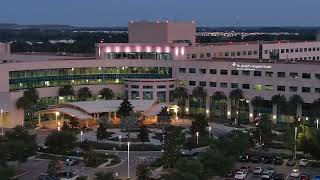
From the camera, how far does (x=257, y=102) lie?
66125 millimetres

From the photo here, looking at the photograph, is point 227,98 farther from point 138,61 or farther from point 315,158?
point 315,158

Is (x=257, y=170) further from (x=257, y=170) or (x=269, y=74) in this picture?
(x=269, y=74)

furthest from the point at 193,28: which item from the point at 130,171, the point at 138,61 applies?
the point at 130,171

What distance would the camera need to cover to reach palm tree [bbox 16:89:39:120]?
63.3m

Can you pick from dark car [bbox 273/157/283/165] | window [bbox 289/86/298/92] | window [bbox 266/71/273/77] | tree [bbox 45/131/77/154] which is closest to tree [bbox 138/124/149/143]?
tree [bbox 45/131/77/154]

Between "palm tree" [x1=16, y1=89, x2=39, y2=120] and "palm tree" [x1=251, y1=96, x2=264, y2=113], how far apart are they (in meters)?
23.3

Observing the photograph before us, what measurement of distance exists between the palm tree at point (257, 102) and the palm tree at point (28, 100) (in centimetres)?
2327

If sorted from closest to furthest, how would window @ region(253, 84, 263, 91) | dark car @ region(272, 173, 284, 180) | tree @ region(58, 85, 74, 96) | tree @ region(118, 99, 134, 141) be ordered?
dark car @ region(272, 173, 284, 180) → tree @ region(118, 99, 134, 141) → window @ region(253, 84, 263, 91) → tree @ region(58, 85, 74, 96)

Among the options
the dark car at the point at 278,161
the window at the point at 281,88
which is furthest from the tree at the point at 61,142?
the window at the point at 281,88

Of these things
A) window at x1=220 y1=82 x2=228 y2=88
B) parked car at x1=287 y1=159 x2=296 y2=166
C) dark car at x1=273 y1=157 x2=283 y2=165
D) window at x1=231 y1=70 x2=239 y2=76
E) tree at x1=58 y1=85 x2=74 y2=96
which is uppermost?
window at x1=231 y1=70 x2=239 y2=76

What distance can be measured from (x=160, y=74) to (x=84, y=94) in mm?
9593

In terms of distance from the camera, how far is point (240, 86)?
6781cm

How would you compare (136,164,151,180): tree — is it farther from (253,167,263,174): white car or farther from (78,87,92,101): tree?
(78,87,92,101): tree

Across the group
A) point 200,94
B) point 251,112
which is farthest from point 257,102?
point 200,94
